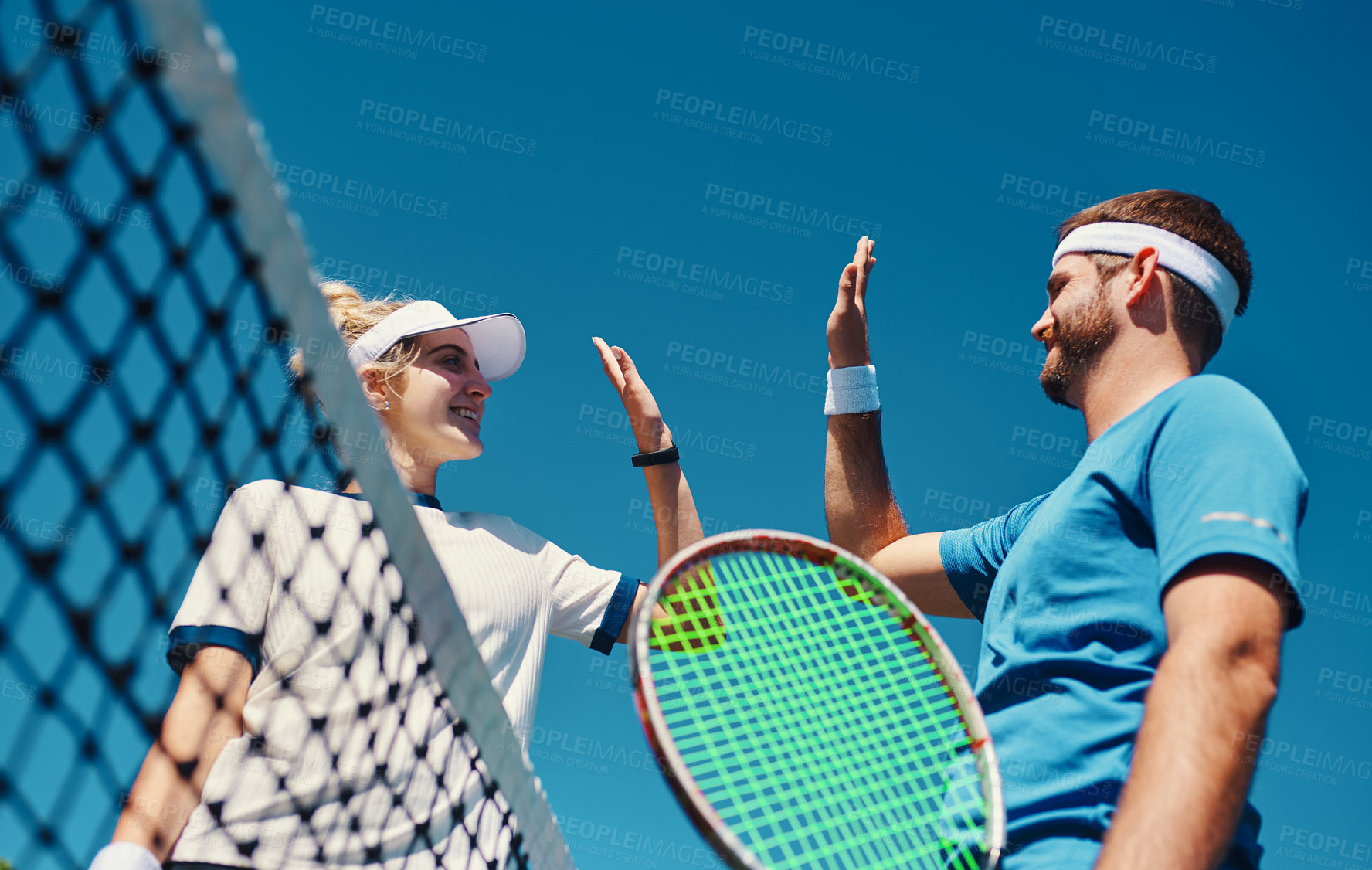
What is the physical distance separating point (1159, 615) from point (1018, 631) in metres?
0.29

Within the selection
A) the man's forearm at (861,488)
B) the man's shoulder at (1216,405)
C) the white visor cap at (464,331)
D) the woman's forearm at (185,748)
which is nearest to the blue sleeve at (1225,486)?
the man's shoulder at (1216,405)

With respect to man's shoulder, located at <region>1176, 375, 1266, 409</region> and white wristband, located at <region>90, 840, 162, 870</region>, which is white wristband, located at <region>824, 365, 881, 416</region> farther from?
white wristband, located at <region>90, 840, 162, 870</region>

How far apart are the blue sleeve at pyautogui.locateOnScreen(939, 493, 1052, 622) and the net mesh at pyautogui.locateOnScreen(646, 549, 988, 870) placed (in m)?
0.63

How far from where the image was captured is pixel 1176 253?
7.47 feet

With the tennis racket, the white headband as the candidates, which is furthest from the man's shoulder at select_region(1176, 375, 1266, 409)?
the tennis racket

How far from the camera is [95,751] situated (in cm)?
140

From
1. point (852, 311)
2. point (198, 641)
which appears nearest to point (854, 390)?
point (852, 311)

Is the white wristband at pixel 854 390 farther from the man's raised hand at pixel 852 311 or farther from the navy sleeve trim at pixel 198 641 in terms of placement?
the navy sleeve trim at pixel 198 641

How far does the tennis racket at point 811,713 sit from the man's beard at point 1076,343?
2.31 ft

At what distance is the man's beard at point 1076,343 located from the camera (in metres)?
2.20

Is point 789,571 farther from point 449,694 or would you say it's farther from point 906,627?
point 449,694

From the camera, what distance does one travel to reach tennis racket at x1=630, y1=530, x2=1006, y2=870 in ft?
5.43

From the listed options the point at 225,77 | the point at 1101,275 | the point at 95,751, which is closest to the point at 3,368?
the point at 225,77

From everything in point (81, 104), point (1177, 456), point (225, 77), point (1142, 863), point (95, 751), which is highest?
point (1177, 456)
